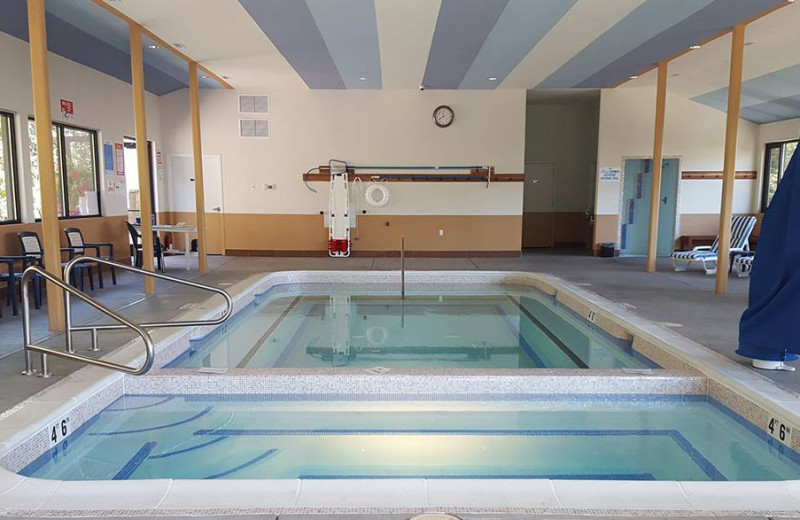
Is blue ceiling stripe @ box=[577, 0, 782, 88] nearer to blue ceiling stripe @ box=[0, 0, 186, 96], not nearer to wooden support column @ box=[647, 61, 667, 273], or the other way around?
wooden support column @ box=[647, 61, 667, 273]

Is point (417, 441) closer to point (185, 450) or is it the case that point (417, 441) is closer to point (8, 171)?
point (185, 450)

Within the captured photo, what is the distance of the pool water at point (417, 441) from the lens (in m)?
2.99

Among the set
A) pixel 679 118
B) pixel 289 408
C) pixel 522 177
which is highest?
pixel 679 118

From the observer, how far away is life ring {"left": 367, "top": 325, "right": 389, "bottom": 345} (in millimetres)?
5539

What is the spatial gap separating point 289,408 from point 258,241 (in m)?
7.04

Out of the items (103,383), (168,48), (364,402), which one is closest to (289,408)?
(364,402)

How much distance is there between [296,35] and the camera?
21.6 feet

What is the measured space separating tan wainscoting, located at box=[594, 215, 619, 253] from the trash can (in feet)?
0.31

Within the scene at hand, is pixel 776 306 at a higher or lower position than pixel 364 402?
higher

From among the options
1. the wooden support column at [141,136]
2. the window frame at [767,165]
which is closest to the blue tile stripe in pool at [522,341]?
the wooden support column at [141,136]

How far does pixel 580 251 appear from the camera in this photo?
37.5ft

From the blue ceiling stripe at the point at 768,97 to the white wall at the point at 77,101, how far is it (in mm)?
9888

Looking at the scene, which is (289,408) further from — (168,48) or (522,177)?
(522,177)

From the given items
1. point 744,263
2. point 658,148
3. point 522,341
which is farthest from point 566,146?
point 522,341
